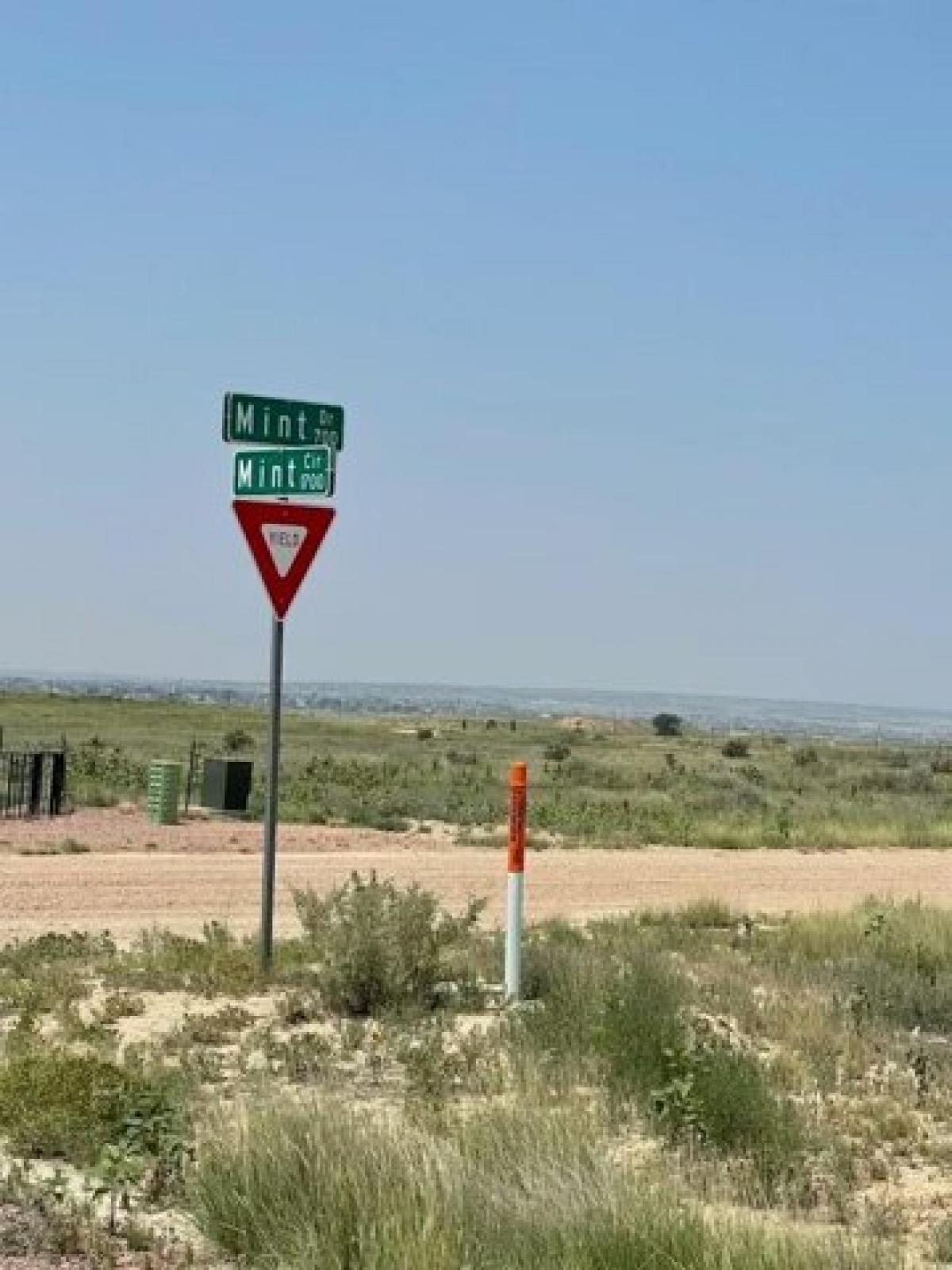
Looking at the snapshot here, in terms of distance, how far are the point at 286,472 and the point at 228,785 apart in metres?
23.5

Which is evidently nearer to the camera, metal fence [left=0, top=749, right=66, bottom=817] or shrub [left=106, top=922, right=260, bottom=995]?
shrub [left=106, top=922, right=260, bottom=995]

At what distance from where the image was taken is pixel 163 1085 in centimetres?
823

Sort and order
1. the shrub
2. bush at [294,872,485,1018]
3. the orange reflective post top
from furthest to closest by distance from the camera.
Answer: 1. the shrub
2. bush at [294,872,485,1018]
3. the orange reflective post top

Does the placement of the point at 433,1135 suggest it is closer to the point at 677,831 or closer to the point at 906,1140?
the point at 906,1140

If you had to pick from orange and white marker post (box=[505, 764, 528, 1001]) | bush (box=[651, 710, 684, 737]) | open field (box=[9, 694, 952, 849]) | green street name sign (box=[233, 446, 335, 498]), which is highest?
green street name sign (box=[233, 446, 335, 498])

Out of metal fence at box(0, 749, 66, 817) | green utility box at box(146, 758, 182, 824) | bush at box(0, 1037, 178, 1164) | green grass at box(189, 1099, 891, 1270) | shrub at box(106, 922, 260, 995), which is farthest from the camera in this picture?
metal fence at box(0, 749, 66, 817)

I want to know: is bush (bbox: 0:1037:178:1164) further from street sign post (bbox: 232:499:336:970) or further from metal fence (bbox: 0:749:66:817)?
metal fence (bbox: 0:749:66:817)

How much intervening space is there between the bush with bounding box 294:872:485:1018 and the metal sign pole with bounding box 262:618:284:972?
0.43m

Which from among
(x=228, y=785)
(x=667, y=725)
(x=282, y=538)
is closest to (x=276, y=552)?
(x=282, y=538)

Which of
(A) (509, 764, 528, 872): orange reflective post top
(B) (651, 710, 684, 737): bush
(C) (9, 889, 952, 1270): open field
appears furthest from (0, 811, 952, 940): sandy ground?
(B) (651, 710, 684, 737): bush

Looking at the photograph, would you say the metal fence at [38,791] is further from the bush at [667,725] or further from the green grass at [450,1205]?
the bush at [667,725]

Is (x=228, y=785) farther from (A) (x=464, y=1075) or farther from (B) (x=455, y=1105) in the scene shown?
(B) (x=455, y=1105)

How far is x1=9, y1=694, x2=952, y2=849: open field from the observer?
115ft

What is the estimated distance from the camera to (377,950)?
11586 mm
